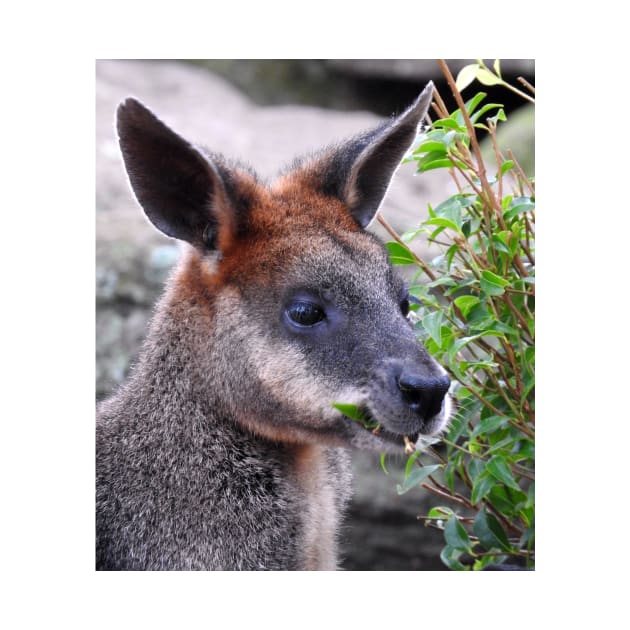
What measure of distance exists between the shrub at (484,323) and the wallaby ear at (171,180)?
2.50ft

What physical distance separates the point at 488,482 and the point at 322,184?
4.27ft

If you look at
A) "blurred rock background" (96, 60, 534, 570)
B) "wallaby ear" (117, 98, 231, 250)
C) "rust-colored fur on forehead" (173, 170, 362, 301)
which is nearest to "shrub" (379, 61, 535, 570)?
"rust-colored fur on forehead" (173, 170, 362, 301)

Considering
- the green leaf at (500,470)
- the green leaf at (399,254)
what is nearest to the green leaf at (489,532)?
the green leaf at (500,470)

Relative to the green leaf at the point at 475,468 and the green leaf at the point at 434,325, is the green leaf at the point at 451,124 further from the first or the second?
the green leaf at the point at 475,468

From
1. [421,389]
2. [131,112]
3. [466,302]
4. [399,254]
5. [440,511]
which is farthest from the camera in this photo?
[440,511]

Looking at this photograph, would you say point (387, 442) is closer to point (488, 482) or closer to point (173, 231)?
point (488, 482)

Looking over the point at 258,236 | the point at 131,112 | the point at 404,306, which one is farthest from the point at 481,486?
the point at 131,112

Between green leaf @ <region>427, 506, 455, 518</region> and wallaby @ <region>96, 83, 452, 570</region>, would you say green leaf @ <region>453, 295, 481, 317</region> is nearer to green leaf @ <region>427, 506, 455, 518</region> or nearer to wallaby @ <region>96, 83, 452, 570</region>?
wallaby @ <region>96, 83, 452, 570</region>

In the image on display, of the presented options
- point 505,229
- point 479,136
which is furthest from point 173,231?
point 479,136

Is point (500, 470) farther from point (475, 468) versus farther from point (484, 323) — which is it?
point (484, 323)

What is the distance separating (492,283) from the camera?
357 centimetres

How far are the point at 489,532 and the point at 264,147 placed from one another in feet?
9.89
